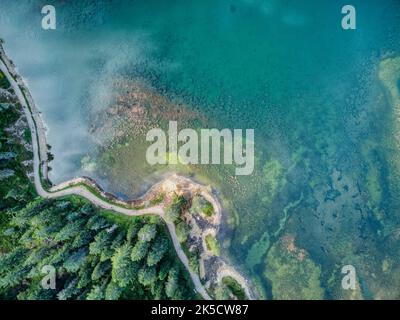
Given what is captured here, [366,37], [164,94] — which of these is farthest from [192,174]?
[366,37]

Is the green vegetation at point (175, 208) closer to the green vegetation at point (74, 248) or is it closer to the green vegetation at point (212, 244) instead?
the green vegetation at point (74, 248)

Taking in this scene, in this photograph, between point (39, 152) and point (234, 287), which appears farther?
point (39, 152)

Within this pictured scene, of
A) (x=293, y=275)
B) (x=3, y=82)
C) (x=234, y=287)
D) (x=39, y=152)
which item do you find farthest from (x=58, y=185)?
(x=293, y=275)

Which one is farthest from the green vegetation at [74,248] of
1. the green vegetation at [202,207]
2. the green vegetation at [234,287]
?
the green vegetation at [202,207]

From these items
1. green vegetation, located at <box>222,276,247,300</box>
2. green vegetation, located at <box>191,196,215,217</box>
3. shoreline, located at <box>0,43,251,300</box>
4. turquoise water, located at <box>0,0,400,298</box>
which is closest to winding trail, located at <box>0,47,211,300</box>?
shoreline, located at <box>0,43,251,300</box>

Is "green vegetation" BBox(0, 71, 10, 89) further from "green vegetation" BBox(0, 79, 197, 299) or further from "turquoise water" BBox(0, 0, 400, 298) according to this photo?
"green vegetation" BBox(0, 79, 197, 299)

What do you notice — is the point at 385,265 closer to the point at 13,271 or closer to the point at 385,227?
the point at 385,227

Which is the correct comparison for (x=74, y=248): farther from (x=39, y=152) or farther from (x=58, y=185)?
(x=39, y=152)
